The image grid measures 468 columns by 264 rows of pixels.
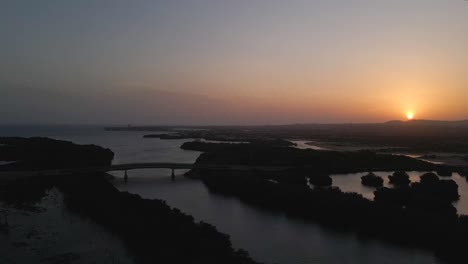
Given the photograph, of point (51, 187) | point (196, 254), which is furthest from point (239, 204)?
point (51, 187)

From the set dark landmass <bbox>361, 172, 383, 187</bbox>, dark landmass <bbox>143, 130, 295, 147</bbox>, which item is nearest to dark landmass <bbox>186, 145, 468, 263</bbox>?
dark landmass <bbox>361, 172, 383, 187</bbox>

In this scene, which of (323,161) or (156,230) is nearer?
(156,230)

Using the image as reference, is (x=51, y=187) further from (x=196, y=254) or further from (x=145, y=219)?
(x=196, y=254)

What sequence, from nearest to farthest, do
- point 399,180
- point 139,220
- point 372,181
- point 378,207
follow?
point 139,220 < point 378,207 < point 372,181 < point 399,180

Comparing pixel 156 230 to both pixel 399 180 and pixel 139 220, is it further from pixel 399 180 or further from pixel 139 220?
pixel 399 180

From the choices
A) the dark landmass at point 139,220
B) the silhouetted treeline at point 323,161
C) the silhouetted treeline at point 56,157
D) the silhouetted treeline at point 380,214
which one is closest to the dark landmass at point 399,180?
the silhouetted treeline at point 380,214

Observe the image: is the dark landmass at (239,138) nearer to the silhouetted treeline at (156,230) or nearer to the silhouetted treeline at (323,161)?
the silhouetted treeline at (323,161)

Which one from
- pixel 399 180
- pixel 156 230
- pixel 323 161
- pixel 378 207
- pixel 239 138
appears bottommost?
pixel 399 180

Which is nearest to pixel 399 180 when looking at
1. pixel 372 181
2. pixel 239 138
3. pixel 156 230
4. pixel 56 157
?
pixel 372 181
